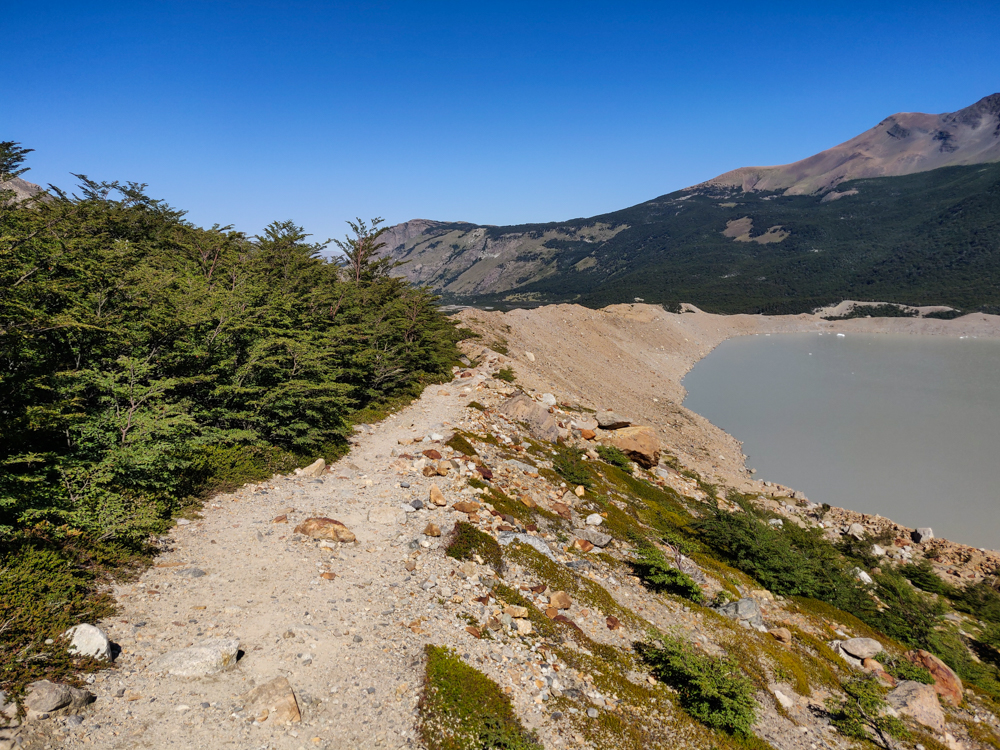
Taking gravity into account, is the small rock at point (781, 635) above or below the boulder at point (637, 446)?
below

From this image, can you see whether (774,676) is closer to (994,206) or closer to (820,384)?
(820,384)

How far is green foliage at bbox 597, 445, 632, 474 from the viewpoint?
764 inches

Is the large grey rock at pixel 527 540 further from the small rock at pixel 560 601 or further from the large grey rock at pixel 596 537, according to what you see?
the large grey rock at pixel 596 537

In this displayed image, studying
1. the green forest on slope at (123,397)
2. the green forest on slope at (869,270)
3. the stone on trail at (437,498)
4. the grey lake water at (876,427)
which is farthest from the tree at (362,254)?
the green forest on slope at (869,270)

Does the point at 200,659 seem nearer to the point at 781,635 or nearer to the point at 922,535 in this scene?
the point at 781,635

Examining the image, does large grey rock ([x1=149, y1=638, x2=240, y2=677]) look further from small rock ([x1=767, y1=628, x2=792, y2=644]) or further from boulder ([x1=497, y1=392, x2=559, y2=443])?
boulder ([x1=497, y1=392, x2=559, y2=443])

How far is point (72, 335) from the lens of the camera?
9141mm

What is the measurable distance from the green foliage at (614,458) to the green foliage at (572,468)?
2511 mm

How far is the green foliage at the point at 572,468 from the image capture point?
14.9 m

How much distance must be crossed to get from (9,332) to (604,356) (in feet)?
149

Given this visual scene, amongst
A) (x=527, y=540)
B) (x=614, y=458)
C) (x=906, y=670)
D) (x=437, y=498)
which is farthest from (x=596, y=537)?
(x=614, y=458)

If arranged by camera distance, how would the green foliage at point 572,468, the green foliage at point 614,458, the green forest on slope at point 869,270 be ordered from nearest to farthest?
the green foliage at point 572,468
the green foliage at point 614,458
the green forest on slope at point 869,270

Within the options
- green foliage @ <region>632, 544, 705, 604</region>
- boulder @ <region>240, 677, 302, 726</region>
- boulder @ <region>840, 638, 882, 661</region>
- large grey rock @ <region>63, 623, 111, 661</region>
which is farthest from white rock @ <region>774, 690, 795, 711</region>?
large grey rock @ <region>63, 623, 111, 661</region>

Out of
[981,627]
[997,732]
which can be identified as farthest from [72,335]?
[981,627]
